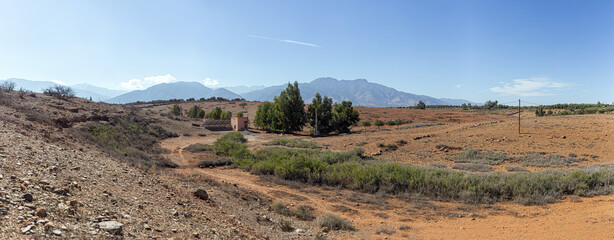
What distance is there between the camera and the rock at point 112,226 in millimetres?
4156

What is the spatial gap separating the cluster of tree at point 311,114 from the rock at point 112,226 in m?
31.9

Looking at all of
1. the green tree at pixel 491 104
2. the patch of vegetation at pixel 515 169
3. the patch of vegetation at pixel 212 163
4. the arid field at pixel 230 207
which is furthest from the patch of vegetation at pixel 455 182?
the green tree at pixel 491 104

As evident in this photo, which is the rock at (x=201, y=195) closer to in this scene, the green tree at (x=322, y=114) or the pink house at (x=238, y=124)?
the green tree at (x=322, y=114)

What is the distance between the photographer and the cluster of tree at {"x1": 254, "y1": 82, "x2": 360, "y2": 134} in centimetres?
3747

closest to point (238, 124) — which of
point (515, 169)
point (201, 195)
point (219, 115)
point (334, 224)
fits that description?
point (219, 115)

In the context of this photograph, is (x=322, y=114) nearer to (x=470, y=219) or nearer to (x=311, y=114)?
(x=311, y=114)

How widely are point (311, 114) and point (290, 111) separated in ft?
9.47

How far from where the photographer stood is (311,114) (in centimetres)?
3928

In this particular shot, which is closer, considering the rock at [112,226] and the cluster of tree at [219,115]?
the rock at [112,226]

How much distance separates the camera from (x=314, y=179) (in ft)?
39.8

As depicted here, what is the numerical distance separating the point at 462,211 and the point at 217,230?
6.69m

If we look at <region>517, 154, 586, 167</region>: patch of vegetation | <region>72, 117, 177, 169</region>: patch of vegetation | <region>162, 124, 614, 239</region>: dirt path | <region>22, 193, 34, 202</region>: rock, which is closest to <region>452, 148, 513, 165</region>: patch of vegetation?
<region>517, 154, 586, 167</region>: patch of vegetation

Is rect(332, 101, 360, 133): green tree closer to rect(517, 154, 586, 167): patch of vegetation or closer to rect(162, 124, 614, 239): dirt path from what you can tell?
rect(517, 154, 586, 167): patch of vegetation

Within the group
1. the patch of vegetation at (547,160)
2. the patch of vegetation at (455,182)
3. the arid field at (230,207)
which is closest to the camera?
the arid field at (230,207)
